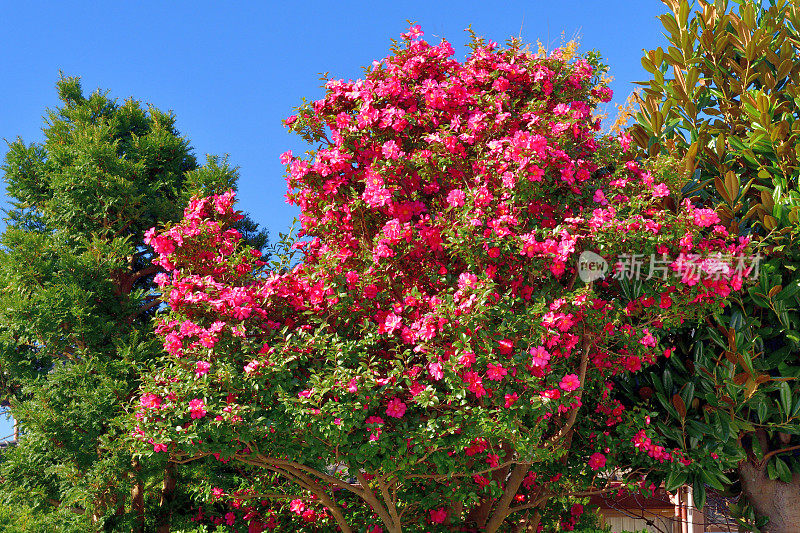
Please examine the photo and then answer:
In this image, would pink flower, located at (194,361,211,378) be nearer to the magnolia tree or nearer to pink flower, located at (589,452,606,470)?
the magnolia tree

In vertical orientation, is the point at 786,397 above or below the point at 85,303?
below

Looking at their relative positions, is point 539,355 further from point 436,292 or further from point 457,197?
point 457,197

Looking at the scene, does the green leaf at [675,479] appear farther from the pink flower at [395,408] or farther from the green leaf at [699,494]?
the pink flower at [395,408]

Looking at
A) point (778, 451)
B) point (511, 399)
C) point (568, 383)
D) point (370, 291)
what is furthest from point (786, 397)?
point (370, 291)

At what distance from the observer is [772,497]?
290 inches

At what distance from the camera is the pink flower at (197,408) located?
5.17 metres

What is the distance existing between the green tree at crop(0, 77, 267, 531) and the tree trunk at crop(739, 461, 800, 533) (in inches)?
286

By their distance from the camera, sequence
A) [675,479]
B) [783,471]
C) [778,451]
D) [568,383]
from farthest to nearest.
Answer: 1. [778,451]
2. [783,471]
3. [675,479]
4. [568,383]

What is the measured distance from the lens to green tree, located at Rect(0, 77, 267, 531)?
792cm

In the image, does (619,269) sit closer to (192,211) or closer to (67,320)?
(192,211)

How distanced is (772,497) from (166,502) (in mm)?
8072

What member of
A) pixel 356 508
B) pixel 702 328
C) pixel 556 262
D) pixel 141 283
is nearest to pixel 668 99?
pixel 702 328

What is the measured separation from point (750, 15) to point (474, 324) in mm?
5447

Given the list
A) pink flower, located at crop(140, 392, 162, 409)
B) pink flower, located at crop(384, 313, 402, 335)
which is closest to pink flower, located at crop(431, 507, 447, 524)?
pink flower, located at crop(384, 313, 402, 335)
